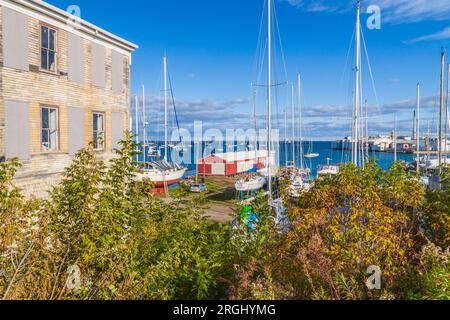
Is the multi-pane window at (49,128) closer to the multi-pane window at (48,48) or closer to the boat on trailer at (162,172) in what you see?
the multi-pane window at (48,48)

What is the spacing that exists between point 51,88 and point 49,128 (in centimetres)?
178

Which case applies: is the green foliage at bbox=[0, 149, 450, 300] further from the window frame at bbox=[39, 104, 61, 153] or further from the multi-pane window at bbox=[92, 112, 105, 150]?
the multi-pane window at bbox=[92, 112, 105, 150]

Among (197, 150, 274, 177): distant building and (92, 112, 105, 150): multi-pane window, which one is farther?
(197, 150, 274, 177): distant building

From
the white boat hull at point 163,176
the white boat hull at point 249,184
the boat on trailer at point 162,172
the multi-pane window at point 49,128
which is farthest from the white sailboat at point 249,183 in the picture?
the multi-pane window at point 49,128

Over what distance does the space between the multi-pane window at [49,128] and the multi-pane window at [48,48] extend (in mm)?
1902

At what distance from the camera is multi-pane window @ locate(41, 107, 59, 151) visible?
14.1m

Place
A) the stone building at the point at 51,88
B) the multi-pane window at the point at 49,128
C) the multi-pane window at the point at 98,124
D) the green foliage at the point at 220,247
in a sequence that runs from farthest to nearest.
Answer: the multi-pane window at the point at 98,124
the multi-pane window at the point at 49,128
the stone building at the point at 51,88
the green foliage at the point at 220,247

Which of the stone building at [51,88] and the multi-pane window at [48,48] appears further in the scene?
the multi-pane window at [48,48]

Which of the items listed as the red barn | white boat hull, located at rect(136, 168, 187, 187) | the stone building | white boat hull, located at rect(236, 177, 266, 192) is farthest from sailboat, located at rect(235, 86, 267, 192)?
the red barn

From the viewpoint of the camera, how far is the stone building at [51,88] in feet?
41.0

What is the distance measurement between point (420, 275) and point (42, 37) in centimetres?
1583

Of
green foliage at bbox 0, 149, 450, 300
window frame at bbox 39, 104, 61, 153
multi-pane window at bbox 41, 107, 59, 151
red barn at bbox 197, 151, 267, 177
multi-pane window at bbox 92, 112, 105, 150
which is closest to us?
green foliage at bbox 0, 149, 450, 300
